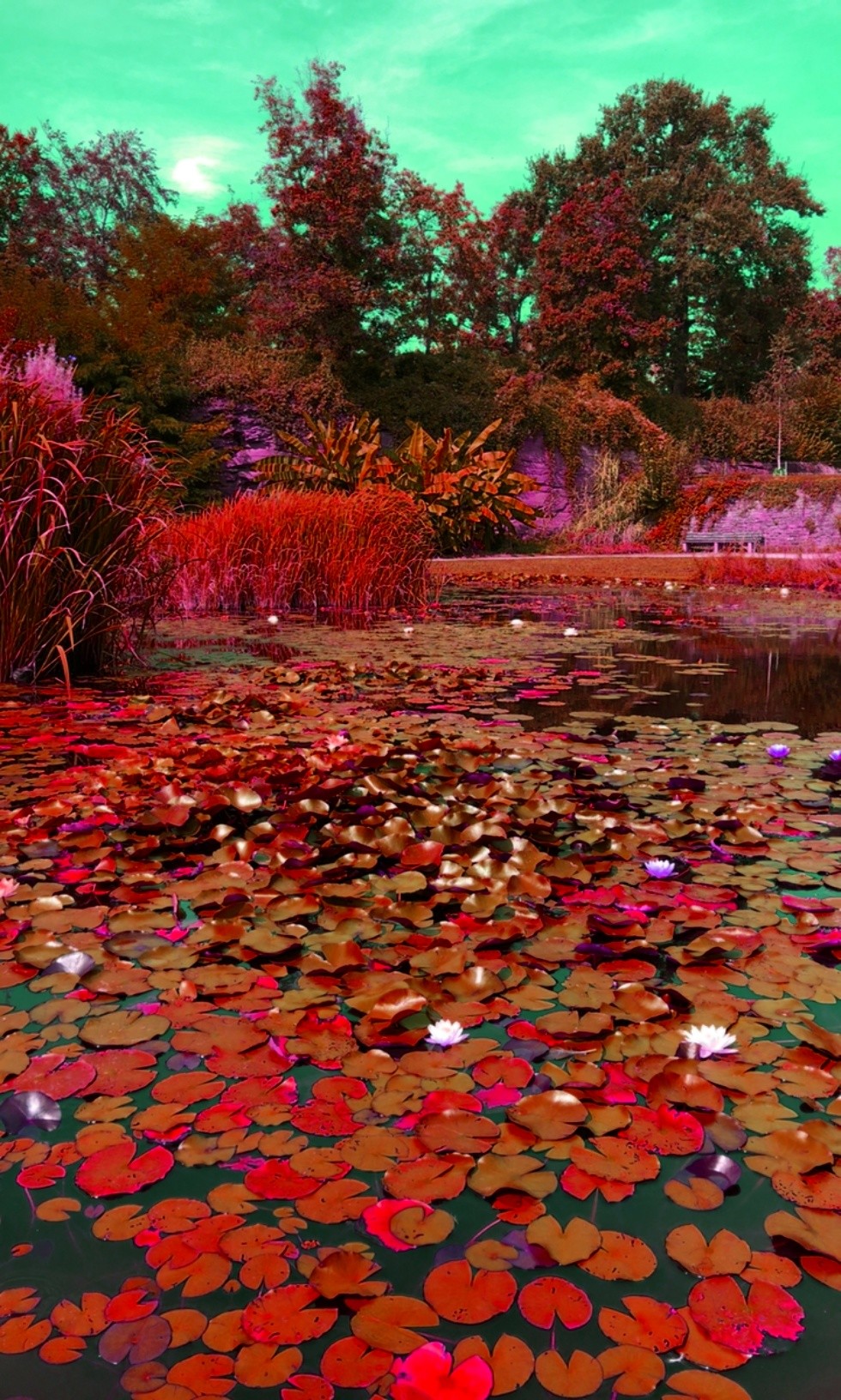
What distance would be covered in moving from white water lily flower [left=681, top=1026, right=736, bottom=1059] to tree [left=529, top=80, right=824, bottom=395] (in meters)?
32.1

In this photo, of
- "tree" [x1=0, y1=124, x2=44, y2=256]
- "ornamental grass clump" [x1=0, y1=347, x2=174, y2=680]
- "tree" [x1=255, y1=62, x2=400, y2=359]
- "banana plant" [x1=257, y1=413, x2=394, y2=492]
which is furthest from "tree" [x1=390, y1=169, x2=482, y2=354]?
"ornamental grass clump" [x1=0, y1=347, x2=174, y2=680]

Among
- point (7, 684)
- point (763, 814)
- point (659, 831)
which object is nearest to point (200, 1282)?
point (659, 831)

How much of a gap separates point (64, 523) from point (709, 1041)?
3852 millimetres

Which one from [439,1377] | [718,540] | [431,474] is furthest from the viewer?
[718,540]

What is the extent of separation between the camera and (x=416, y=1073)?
140 cm

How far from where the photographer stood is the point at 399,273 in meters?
21.1

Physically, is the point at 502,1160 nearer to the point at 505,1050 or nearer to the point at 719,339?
the point at 505,1050

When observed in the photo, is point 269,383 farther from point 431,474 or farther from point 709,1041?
point 709,1041

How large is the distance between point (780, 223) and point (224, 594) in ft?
99.9

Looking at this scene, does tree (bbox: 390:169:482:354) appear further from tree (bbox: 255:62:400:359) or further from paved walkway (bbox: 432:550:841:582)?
paved walkway (bbox: 432:550:841:582)

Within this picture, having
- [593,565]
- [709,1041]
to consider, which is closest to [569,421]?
[593,565]

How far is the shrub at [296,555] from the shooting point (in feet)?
26.3

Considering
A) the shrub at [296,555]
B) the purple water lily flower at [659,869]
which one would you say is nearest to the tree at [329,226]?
the shrub at [296,555]

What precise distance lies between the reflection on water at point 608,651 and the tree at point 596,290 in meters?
19.0
